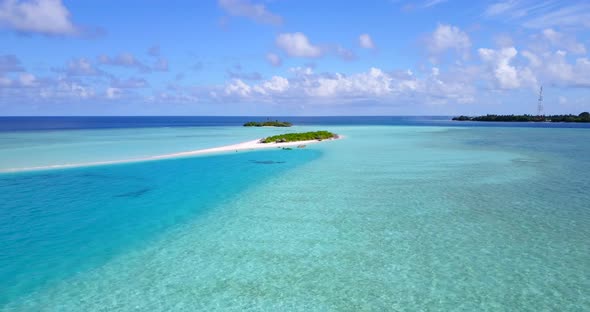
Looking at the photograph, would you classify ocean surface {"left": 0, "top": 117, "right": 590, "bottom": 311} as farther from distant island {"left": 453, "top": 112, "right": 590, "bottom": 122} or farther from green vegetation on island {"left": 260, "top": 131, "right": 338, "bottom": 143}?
distant island {"left": 453, "top": 112, "right": 590, "bottom": 122}

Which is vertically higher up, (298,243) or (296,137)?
(296,137)

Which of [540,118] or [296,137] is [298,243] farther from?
[540,118]

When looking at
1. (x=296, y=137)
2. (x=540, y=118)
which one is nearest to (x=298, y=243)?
(x=296, y=137)

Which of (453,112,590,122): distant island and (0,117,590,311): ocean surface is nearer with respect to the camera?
(0,117,590,311): ocean surface

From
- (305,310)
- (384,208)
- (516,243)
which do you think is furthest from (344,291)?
(384,208)

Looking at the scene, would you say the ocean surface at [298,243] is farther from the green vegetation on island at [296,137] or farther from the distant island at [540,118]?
the distant island at [540,118]

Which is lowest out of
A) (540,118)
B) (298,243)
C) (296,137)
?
(298,243)

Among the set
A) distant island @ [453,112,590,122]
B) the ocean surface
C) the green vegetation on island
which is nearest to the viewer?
the ocean surface

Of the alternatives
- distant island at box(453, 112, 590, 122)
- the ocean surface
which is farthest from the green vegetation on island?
distant island at box(453, 112, 590, 122)

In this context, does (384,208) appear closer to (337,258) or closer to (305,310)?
(337,258)
